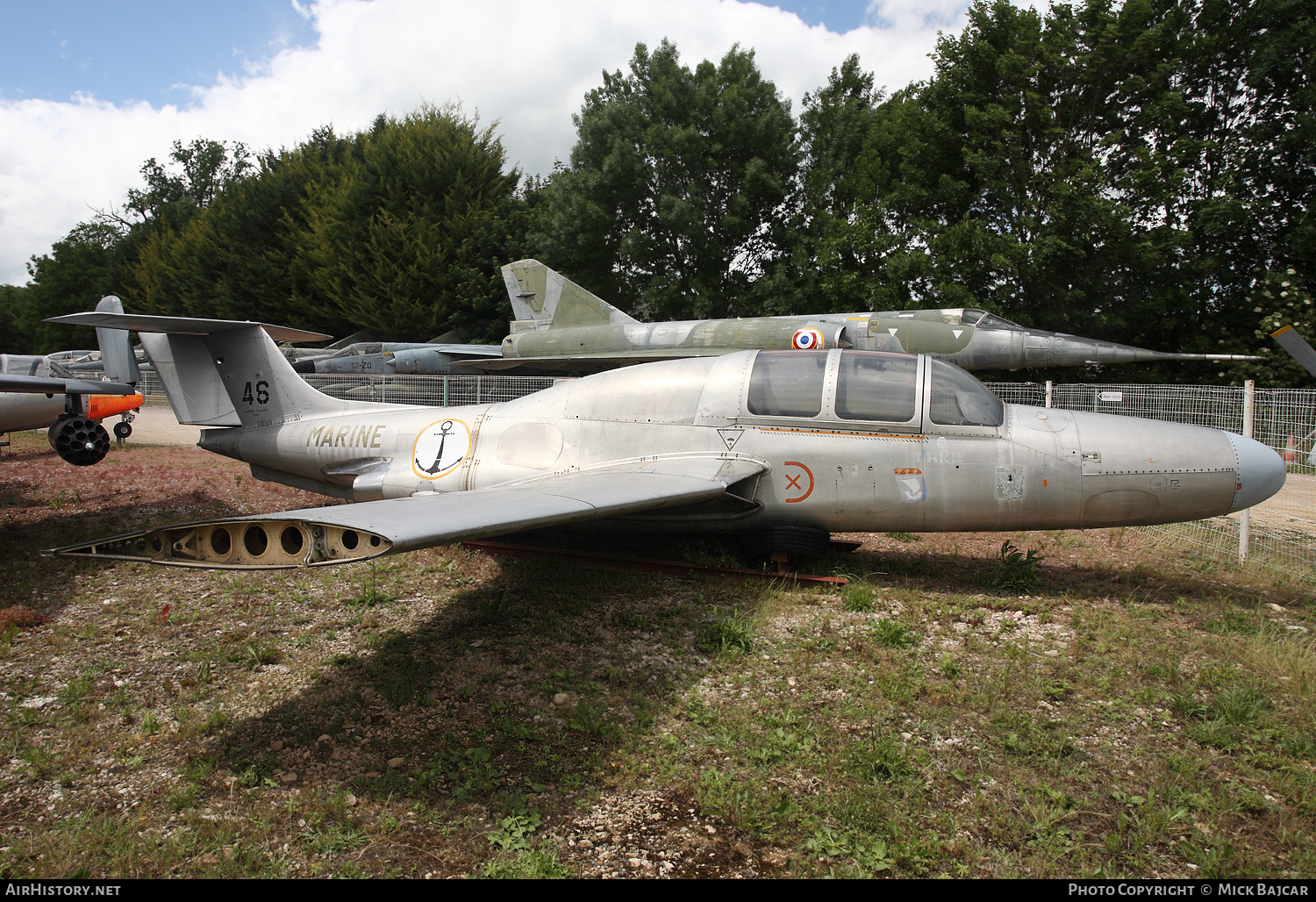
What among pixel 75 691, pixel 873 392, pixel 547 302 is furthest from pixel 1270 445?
pixel 547 302

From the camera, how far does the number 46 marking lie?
8625mm

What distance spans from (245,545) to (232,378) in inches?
254

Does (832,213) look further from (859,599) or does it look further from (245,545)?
(245,545)

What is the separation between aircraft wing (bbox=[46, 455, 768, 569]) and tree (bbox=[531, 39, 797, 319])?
916 inches

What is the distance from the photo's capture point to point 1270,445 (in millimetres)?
7387

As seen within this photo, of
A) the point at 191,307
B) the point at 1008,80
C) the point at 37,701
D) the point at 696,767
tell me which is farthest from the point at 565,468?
the point at 191,307

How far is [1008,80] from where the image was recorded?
21.6 m

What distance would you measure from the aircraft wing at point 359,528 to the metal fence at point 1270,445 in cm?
644

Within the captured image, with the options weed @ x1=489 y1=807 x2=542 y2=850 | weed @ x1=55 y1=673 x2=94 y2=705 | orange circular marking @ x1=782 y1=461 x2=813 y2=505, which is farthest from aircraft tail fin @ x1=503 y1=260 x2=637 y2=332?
weed @ x1=489 y1=807 x2=542 y2=850

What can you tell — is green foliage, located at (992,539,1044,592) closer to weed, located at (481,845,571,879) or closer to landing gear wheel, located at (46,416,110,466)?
weed, located at (481,845,571,879)

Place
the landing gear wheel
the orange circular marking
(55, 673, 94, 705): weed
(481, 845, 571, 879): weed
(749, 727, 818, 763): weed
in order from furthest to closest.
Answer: the landing gear wheel
the orange circular marking
(55, 673, 94, 705): weed
(749, 727, 818, 763): weed
(481, 845, 571, 879): weed

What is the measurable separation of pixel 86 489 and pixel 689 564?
10182mm

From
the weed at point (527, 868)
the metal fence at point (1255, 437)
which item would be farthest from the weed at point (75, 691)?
the metal fence at point (1255, 437)

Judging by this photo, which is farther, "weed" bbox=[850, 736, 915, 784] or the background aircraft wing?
the background aircraft wing
